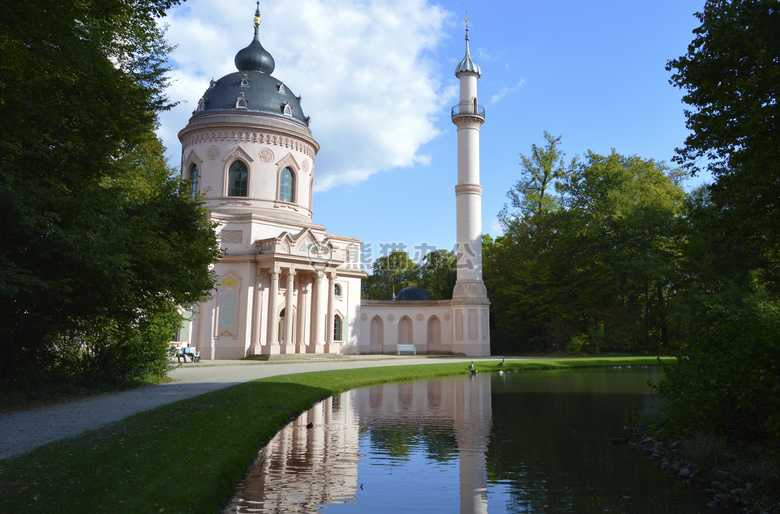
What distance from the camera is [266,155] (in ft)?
125

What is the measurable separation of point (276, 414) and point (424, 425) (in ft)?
9.49

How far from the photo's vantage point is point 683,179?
163 feet

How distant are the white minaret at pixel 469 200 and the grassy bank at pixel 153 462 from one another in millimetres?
31677

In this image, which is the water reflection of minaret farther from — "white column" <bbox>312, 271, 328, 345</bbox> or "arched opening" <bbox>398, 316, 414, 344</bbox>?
"arched opening" <bbox>398, 316, 414, 344</bbox>

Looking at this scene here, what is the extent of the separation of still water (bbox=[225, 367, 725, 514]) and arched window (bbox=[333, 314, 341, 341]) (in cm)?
2514

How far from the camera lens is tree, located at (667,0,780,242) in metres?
8.38

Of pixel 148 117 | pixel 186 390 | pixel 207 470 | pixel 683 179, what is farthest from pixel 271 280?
pixel 683 179

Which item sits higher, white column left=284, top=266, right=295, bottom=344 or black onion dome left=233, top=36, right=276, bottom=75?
black onion dome left=233, top=36, right=276, bottom=75

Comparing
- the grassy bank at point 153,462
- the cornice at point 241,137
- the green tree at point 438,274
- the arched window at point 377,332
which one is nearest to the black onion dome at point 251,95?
the cornice at point 241,137

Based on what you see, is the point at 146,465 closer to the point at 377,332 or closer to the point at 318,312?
the point at 318,312

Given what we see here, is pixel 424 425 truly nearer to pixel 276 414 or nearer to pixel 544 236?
pixel 276 414

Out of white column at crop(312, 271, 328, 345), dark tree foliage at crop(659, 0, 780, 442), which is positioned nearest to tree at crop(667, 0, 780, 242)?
dark tree foliage at crop(659, 0, 780, 442)

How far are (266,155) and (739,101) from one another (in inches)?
1269

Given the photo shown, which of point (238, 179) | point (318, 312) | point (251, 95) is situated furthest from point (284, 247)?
point (251, 95)
